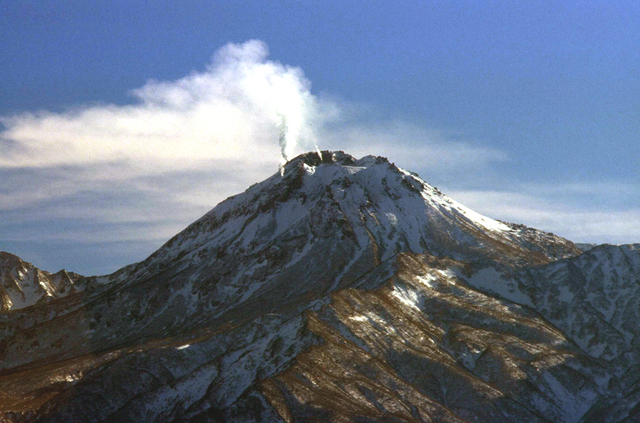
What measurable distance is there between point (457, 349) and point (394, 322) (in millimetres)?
16344

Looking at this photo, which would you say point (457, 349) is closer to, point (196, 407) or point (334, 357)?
point (334, 357)

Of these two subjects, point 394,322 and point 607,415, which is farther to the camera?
point 394,322

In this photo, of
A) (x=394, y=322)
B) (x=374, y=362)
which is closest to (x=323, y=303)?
(x=394, y=322)

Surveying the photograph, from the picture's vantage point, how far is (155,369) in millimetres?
165625

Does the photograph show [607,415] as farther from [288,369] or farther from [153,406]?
[153,406]

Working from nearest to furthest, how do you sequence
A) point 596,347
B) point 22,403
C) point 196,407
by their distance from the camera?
1. point 196,407
2. point 22,403
3. point 596,347

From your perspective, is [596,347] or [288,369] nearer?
[288,369]

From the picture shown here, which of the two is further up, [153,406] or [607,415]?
[153,406]

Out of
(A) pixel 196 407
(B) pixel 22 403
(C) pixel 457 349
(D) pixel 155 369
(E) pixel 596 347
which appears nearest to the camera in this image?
(A) pixel 196 407

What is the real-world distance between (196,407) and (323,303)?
5417 cm

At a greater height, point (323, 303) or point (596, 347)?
point (323, 303)

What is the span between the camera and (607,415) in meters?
158

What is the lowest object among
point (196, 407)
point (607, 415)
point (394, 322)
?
point (607, 415)

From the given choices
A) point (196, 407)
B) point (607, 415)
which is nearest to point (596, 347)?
point (607, 415)
